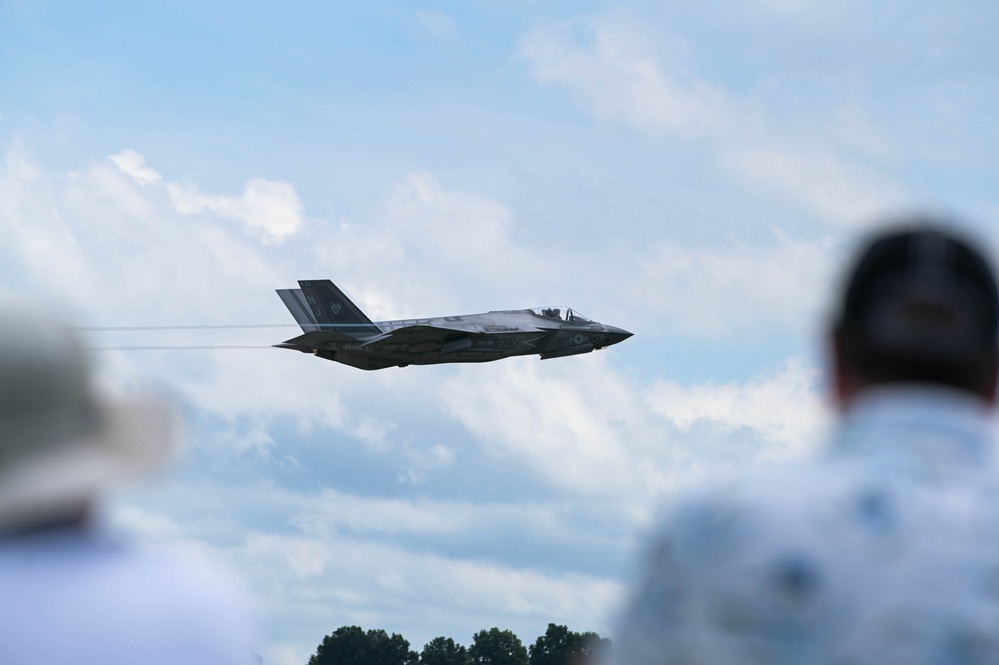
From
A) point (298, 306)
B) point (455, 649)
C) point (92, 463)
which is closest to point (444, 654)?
point (455, 649)

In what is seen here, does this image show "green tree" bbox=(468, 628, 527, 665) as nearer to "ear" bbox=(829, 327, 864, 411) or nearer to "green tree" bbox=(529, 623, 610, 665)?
"green tree" bbox=(529, 623, 610, 665)

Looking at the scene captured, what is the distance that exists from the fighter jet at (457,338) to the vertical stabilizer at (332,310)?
58 mm

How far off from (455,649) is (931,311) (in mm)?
144191

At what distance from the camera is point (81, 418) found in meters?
3.83

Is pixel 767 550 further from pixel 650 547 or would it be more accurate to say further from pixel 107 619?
pixel 107 619

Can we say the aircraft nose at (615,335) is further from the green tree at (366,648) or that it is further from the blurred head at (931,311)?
the green tree at (366,648)

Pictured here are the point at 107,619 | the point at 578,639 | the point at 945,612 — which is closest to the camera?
the point at 945,612

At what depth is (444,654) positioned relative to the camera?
144 m

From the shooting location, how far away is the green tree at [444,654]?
14325 cm

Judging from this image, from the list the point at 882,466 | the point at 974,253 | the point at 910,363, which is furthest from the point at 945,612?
the point at 974,253

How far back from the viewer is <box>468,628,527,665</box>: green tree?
140 meters

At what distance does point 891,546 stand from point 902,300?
705 millimetres

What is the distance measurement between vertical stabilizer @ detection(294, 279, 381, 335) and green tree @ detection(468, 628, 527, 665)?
269 feet

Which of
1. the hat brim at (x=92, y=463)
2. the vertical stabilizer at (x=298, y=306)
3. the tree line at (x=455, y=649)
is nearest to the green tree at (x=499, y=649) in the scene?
the tree line at (x=455, y=649)
